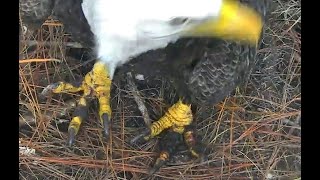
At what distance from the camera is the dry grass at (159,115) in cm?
231

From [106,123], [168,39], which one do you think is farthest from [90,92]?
[168,39]

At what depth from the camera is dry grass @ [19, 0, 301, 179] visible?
2.31 meters

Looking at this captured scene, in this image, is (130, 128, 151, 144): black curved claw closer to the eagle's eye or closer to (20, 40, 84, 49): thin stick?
(20, 40, 84, 49): thin stick

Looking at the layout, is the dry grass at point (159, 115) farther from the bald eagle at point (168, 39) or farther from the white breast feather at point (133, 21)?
the white breast feather at point (133, 21)

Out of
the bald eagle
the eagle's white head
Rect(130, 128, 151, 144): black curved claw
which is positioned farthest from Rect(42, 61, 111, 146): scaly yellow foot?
the eagle's white head

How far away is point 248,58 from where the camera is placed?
215 cm

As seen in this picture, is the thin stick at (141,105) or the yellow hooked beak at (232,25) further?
the thin stick at (141,105)

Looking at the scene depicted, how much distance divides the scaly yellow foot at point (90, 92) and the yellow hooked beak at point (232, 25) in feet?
1.75

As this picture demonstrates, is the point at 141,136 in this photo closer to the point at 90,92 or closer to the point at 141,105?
the point at 141,105

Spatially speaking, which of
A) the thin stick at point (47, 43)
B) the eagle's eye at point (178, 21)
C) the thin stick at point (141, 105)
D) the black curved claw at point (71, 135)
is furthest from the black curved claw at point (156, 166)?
the eagle's eye at point (178, 21)

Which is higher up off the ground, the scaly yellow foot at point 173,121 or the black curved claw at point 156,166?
the scaly yellow foot at point 173,121

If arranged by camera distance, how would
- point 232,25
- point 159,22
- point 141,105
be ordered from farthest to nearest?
1. point 141,105
2. point 232,25
3. point 159,22

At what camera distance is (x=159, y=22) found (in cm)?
179

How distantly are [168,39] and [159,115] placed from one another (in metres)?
0.58
